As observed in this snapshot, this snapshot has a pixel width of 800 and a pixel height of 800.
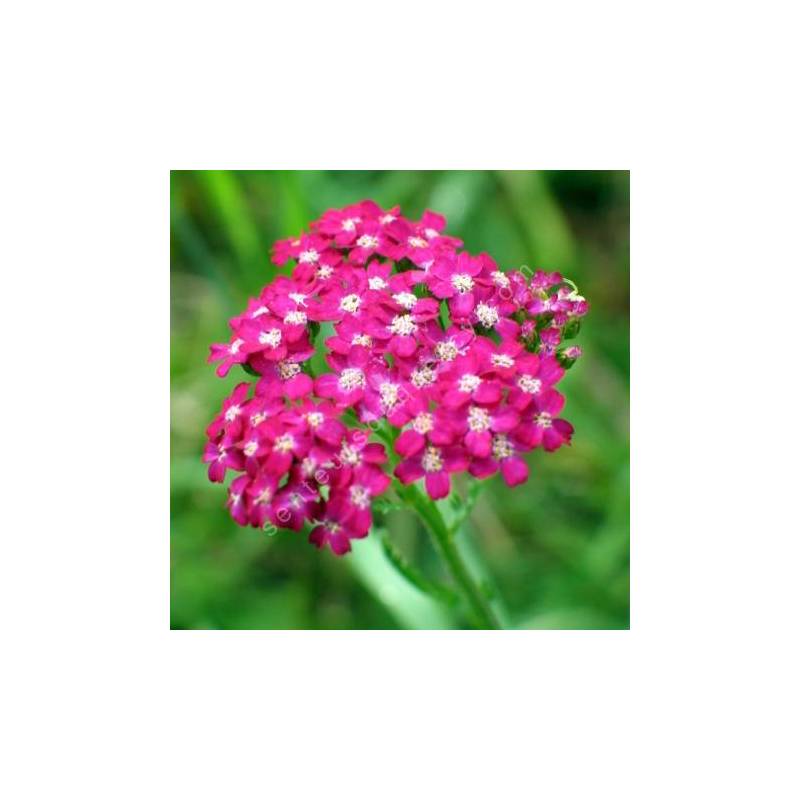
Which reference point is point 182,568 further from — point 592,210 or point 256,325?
point 592,210

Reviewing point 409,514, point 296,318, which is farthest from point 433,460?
point 409,514

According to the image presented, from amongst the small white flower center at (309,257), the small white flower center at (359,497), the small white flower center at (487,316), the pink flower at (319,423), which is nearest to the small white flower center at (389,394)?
the pink flower at (319,423)

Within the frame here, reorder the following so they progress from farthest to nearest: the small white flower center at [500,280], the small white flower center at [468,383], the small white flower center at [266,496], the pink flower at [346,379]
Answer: the small white flower center at [500,280]
the pink flower at [346,379]
the small white flower center at [468,383]
the small white flower center at [266,496]

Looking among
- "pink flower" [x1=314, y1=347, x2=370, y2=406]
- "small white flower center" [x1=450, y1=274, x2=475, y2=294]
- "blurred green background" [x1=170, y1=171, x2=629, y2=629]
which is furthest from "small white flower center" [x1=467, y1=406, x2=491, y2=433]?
"blurred green background" [x1=170, y1=171, x2=629, y2=629]

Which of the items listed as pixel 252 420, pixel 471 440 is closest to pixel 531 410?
pixel 471 440

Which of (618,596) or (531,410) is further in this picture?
(618,596)

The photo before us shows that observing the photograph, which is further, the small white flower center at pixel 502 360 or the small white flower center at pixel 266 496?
the small white flower center at pixel 502 360

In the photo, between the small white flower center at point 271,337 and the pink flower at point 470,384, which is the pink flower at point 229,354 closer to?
the small white flower center at point 271,337
